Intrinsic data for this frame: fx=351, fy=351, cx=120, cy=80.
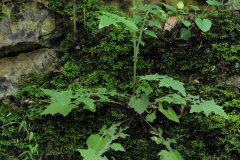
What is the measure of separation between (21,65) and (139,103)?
55.0 inches

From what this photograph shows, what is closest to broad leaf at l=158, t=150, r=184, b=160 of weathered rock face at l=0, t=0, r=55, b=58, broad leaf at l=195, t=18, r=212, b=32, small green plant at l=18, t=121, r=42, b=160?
small green plant at l=18, t=121, r=42, b=160

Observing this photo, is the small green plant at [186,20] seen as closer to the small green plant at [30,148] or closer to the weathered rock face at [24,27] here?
the weathered rock face at [24,27]

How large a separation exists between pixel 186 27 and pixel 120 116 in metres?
1.15

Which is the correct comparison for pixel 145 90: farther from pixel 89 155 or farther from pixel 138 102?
pixel 89 155

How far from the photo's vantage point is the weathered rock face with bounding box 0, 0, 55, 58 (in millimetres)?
3525

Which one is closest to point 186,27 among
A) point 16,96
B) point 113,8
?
point 113,8

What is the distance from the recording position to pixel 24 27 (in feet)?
11.8

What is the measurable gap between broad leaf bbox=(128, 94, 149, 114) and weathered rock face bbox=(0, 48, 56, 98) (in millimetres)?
1122

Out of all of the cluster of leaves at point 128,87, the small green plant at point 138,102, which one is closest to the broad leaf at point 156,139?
the small green plant at point 138,102

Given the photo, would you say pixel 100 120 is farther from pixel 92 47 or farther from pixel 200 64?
pixel 200 64

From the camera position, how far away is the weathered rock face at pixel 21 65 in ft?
11.2

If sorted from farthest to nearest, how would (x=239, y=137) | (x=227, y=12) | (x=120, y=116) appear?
(x=227, y=12)
(x=120, y=116)
(x=239, y=137)

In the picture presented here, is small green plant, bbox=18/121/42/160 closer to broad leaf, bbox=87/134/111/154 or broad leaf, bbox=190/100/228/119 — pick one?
broad leaf, bbox=87/134/111/154

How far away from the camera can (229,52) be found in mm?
3279
